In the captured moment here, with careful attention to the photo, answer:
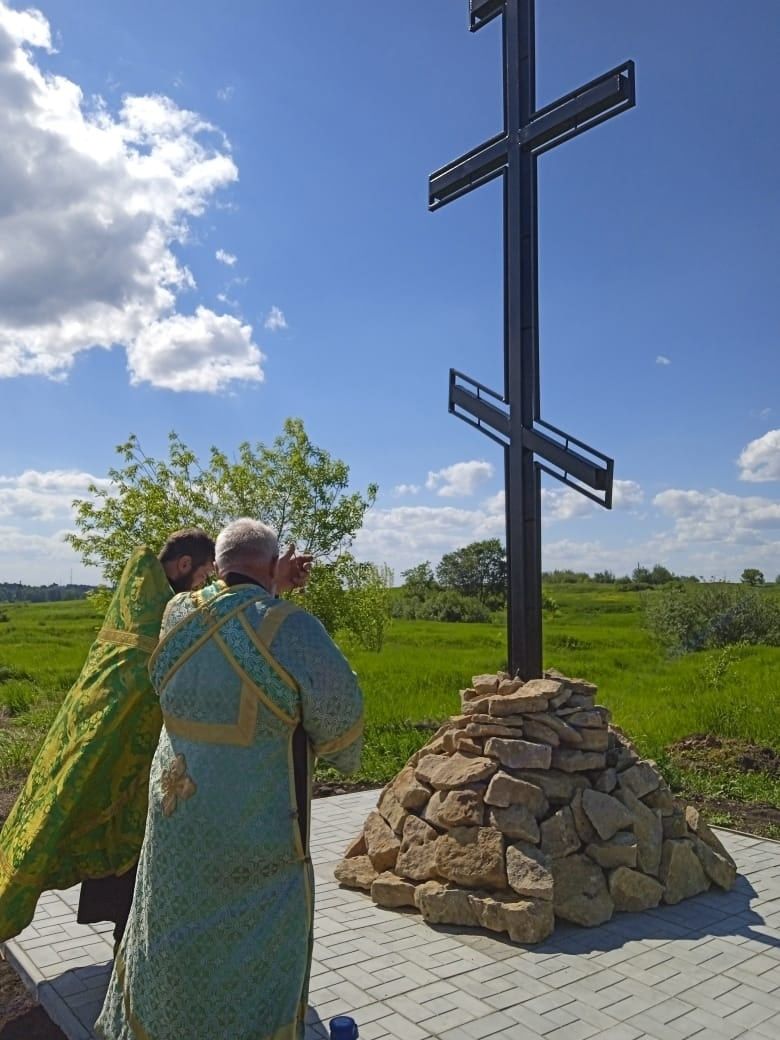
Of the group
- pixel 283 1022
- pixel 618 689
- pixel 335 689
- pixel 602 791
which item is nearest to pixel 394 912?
pixel 602 791

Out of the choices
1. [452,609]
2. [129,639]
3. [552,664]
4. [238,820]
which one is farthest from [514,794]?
[452,609]

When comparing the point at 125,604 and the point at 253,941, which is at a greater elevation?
the point at 125,604

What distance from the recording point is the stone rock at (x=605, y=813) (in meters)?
5.10

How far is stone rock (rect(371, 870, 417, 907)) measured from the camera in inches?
201

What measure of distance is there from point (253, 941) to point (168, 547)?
187 cm

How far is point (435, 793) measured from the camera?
17.9 feet

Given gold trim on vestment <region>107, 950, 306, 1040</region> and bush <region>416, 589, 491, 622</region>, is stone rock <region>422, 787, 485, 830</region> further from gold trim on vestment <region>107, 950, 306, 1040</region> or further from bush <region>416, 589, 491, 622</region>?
bush <region>416, 589, 491, 622</region>

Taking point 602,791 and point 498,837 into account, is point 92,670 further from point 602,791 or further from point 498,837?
point 602,791

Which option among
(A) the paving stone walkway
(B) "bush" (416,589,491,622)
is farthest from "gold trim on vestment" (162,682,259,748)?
(B) "bush" (416,589,491,622)

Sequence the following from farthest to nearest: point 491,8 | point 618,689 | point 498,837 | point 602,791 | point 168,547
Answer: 1. point 618,689
2. point 491,8
3. point 602,791
4. point 498,837
5. point 168,547

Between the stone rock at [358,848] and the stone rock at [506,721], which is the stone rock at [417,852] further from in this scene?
the stone rock at [506,721]

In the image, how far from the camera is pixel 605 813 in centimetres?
515

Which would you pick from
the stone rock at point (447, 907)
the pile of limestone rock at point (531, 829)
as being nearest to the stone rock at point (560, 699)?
the pile of limestone rock at point (531, 829)

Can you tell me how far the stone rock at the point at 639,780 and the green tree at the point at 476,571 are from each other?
4644 centimetres
